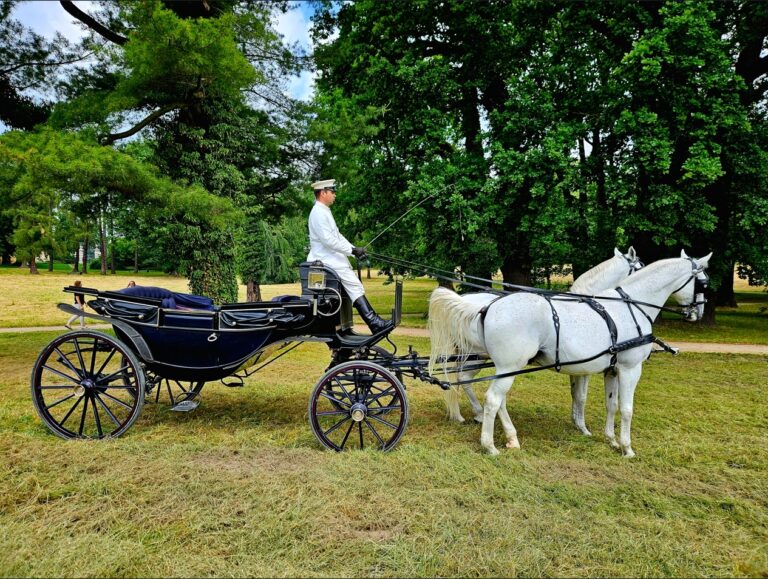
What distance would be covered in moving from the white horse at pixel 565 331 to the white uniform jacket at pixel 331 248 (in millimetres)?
856

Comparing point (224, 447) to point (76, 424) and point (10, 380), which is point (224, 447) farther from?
point (10, 380)

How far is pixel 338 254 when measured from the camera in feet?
15.3

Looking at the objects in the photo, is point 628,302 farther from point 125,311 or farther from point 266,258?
point 266,258

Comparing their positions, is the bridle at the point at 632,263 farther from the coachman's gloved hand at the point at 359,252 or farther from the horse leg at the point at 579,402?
the coachman's gloved hand at the point at 359,252

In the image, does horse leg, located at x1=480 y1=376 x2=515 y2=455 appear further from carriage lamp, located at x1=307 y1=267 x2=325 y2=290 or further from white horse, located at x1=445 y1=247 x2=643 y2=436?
carriage lamp, located at x1=307 y1=267 x2=325 y2=290

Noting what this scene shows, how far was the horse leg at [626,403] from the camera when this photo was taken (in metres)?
4.29

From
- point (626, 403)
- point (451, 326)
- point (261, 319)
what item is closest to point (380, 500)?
point (451, 326)

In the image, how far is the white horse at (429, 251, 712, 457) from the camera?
170 inches

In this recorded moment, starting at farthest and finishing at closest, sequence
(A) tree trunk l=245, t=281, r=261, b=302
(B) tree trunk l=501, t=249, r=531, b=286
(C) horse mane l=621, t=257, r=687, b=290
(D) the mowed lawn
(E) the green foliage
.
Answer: (E) the green foliage → (A) tree trunk l=245, t=281, r=261, b=302 → (B) tree trunk l=501, t=249, r=531, b=286 → (C) horse mane l=621, t=257, r=687, b=290 → (D) the mowed lawn

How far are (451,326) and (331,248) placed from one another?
1.40 metres

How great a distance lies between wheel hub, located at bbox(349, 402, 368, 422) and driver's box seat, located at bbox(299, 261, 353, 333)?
2.81 ft

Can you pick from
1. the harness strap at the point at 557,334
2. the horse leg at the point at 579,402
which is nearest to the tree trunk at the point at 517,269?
the horse leg at the point at 579,402

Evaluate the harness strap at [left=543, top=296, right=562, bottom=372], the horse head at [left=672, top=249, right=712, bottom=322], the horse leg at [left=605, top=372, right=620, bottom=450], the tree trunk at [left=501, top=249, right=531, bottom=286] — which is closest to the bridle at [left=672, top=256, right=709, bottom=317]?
the horse head at [left=672, top=249, right=712, bottom=322]

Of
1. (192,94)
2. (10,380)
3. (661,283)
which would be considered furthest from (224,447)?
(192,94)
